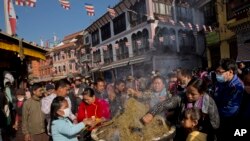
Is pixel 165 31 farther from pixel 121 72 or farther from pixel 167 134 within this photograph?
pixel 167 134

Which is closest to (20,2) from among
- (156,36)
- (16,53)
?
(16,53)

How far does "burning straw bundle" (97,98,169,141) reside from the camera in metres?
4.08

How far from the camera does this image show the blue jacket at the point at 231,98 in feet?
13.9

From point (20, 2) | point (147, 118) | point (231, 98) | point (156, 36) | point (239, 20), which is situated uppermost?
point (156, 36)

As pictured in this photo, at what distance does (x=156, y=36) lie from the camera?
3048 centimetres

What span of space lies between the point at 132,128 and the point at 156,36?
26771 mm

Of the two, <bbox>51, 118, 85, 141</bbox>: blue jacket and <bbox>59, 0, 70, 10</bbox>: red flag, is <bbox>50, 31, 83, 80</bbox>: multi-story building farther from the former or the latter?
<bbox>51, 118, 85, 141</bbox>: blue jacket

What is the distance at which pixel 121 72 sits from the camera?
3722 cm

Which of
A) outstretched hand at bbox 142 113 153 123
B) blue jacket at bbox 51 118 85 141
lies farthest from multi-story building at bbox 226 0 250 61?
blue jacket at bbox 51 118 85 141

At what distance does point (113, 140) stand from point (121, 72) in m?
33.0

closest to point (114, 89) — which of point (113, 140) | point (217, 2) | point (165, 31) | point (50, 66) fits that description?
point (113, 140)

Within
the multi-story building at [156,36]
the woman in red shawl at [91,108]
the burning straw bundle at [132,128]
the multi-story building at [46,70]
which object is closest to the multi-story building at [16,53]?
the woman in red shawl at [91,108]

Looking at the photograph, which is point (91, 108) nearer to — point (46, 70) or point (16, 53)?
point (16, 53)

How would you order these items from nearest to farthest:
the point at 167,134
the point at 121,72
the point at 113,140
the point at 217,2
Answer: the point at 167,134 → the point at 113,140 → the point at 217,2 → the point at 121,72
